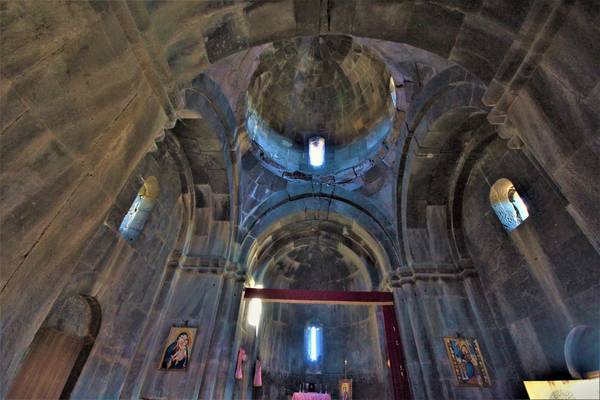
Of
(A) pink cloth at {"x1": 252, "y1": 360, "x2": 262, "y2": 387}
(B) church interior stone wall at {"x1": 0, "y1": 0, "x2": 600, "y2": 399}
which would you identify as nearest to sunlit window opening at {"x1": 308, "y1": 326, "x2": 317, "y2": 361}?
(B) church interior stone wall at {"x1": 0, "y1": 0, "x2": 600, "y2": 399}

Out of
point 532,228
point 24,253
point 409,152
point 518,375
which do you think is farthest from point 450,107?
point 24,253

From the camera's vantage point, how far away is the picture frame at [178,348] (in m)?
7.26

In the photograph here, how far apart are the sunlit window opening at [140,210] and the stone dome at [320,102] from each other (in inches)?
192

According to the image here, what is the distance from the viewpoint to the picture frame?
23.8 ft

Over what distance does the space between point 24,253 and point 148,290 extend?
5996 mm

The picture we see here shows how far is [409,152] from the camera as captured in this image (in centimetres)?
919

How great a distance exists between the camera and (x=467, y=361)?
7246 mm

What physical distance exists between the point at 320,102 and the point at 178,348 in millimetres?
12334

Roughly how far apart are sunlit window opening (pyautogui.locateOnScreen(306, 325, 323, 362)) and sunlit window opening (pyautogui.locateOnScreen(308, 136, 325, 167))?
872cm

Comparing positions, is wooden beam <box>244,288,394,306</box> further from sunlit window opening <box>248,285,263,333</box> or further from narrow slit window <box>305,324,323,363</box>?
narrow slit window <box>305,324,323,363</box>

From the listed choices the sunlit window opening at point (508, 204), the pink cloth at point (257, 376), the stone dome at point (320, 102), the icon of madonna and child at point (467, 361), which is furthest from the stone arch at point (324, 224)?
the pink cloth at point (257, 376)

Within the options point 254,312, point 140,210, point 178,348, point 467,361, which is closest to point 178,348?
point 178,348

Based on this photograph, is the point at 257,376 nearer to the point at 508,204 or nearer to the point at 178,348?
the point at 178,348

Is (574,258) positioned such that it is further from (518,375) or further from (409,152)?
(409,152)
